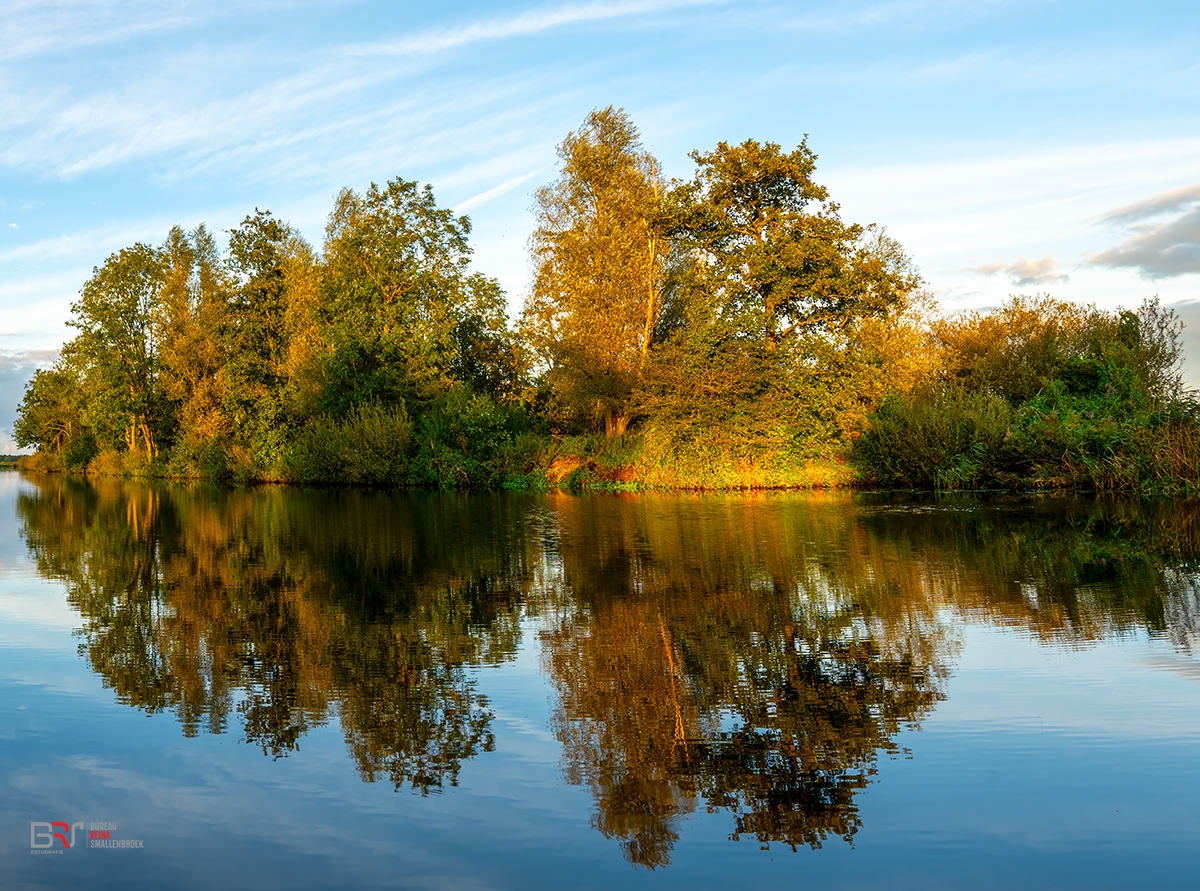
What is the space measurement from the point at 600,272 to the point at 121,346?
3610 centimetres

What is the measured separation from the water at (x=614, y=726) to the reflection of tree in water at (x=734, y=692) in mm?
24

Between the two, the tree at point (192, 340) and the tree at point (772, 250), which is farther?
the tree at point (192, 340)

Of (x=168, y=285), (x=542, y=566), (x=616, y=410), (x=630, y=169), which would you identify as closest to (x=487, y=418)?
(x=616, y=410)

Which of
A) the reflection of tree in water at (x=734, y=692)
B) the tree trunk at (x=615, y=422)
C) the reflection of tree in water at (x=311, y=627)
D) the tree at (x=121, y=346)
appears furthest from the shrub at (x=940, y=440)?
the tree at (x=121, y=346)

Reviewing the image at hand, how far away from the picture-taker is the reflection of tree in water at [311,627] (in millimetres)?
4621

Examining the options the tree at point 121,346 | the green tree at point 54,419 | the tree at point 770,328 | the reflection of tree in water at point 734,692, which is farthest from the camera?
the green tree at point 54,419

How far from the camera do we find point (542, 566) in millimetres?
10805

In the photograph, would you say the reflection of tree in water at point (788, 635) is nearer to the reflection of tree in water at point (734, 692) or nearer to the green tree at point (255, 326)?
the reflection of tree in water at point (734, 692)

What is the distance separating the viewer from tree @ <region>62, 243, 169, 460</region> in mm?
54938

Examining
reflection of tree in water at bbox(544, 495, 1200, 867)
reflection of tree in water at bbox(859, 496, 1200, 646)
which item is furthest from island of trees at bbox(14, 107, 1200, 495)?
reflection of tree in water at bbox(544, 495, 1200, 867)

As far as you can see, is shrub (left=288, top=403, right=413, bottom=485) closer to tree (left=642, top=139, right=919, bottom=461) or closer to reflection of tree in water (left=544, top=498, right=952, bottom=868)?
tree (left=642, top=139, right=919, bottom=461)

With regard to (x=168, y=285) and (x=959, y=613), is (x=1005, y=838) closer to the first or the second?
(x=959, y=613)

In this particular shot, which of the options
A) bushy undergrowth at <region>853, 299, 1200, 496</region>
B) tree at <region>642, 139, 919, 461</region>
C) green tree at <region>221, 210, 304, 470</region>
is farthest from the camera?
green tree at <region>221, 210, 304, 470</region>

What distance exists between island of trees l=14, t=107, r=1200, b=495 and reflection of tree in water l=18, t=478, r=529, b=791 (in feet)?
49.7
